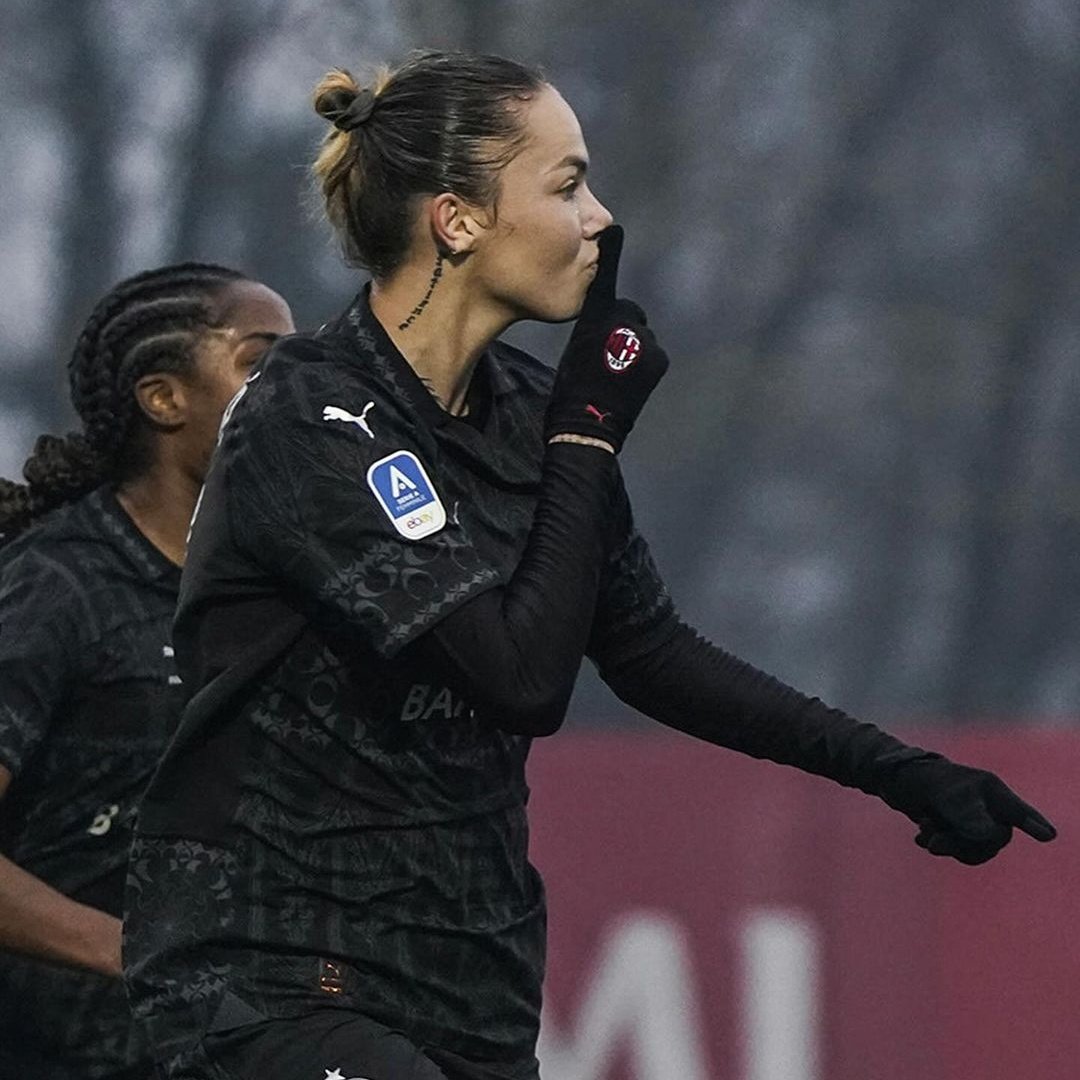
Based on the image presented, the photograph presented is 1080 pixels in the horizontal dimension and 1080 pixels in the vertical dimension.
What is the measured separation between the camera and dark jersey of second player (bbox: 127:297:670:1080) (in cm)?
254

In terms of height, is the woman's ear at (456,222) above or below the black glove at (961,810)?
above

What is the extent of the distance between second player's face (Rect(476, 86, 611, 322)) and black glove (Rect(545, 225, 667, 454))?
0.07 feet

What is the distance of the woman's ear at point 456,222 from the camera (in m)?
2.76

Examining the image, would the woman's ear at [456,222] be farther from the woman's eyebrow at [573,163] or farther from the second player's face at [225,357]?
the second player's face at [225,357]

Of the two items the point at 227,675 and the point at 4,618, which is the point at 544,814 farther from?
the point at 227,675

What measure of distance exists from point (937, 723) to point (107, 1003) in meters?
3.95

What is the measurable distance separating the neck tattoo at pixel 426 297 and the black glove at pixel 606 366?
5.9 inches

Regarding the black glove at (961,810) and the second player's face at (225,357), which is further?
the second player's face at (225,357)

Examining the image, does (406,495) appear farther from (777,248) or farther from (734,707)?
(777,248)

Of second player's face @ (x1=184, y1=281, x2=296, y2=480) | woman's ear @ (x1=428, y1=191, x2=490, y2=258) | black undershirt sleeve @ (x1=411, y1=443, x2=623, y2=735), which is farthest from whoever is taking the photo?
second player's face @ (x1=184, y1=281, x2=296, y2=480)

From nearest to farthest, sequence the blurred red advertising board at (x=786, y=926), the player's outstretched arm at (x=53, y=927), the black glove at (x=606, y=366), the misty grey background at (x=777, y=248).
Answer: the black glove at (x=606, y=366) < the player's outstretched arm at (x=53, y=927) < the blurred red advertising board at (x=786, y=926) < the misty grey background at (x=777, y=248)

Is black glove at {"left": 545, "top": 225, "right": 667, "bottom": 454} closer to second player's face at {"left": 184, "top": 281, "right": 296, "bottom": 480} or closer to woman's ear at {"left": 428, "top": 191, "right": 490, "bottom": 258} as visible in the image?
woman's ear at {"left": 428, "top": 191, "right": 490, "bottom": 258}

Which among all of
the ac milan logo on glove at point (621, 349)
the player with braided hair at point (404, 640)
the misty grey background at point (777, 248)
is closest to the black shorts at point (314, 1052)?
the player with braided hair at point (404, 640)

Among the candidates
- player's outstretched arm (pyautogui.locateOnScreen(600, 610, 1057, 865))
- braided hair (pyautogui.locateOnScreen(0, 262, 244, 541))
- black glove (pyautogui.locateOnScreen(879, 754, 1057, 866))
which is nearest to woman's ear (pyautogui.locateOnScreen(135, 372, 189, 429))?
braided hair (pyautogui.locateOnScreen(0, 262, 244, 541))
